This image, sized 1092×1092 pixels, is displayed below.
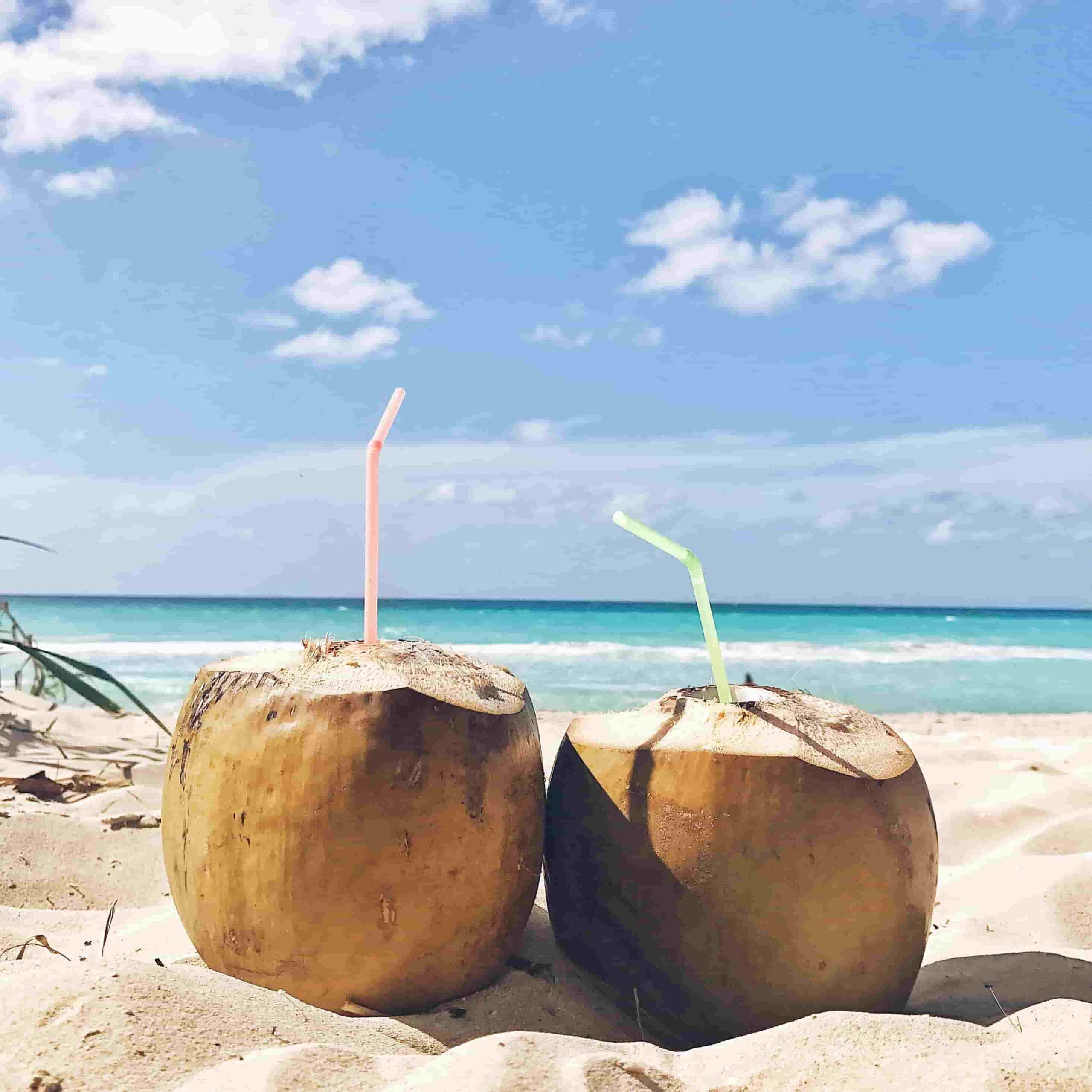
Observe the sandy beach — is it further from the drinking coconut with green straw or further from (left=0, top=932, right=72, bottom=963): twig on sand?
the drinking coconut with green straw

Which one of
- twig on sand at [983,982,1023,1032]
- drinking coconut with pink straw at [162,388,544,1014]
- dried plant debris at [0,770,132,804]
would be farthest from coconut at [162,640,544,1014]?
dried plant debris at [0,770,132,804]

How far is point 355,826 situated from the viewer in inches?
60.8

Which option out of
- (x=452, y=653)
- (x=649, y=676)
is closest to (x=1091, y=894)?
(x=452, y=653)

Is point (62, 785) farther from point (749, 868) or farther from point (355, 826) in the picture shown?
point (749, 868)

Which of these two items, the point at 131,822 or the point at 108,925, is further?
the point at 131,822

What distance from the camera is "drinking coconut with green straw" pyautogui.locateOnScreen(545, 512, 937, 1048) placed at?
1.62 m

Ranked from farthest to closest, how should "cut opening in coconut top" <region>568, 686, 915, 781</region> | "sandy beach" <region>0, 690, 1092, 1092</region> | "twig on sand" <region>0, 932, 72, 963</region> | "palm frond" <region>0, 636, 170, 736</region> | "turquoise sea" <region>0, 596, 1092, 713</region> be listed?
1. "turquoise sea" <region>0, 596, 1092, 713</region>
2. "palm frond" <region>0, 636, 170, 736</region>
3. "twig on sand" <region>0, 932, 72, 963</region>
4. "cut opening in coconut top" <region>568, 686, 915, 781</region>
5. "sandy beach" <region>0, 690, 1092, 1092</region>

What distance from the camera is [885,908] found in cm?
166

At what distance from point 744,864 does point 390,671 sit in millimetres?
656

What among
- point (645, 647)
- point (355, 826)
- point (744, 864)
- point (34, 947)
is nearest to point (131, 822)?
point (34, 947)

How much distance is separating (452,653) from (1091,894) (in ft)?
6.17

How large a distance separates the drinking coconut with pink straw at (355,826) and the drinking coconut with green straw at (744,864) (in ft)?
0.57

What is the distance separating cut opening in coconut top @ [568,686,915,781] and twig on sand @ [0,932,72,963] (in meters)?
1.04

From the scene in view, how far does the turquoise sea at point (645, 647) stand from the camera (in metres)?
11.1
